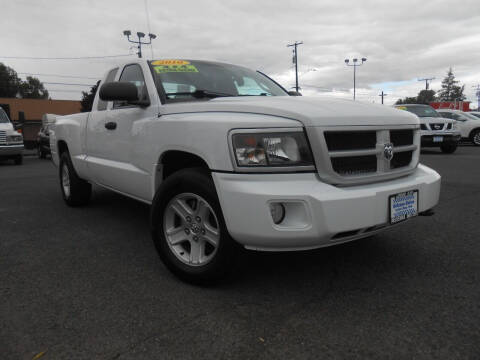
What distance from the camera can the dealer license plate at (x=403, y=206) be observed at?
96.7 inches

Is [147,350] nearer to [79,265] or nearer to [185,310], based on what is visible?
[185,310]

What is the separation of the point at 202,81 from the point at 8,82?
226ft

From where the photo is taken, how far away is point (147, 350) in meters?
1.95

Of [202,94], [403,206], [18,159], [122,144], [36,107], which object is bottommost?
[18,159]

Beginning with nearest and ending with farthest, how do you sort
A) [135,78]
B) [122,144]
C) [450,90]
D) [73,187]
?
1. [122,144]
2. [135,78]
3. [73,187]
4. [450,90]

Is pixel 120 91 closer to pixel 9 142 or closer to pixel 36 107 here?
pixel 9 142

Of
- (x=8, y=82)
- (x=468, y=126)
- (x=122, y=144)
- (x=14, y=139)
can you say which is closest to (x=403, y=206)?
(x=122, y=144)

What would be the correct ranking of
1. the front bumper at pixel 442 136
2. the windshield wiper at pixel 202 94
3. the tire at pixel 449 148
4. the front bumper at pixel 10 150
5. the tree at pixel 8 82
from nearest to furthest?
1. the windshield wiper at pixel 202 94
2. the front bumper at pixel 10 150
3. the front bumper at pixel 442 136
4. the tire at pixel 449 148
5. the tree at pixel 8 82

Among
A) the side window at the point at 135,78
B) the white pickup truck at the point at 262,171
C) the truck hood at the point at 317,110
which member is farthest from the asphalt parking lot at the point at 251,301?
the side window at the point at 135,78

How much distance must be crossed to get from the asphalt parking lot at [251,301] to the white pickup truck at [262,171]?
345 mm

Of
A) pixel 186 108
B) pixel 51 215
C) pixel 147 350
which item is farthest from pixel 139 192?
pixel 51 215

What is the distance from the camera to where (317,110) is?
2.43 m

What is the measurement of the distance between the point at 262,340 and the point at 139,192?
6.04 ft

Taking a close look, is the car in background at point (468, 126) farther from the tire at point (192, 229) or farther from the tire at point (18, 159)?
the tire at point (192, 229)
